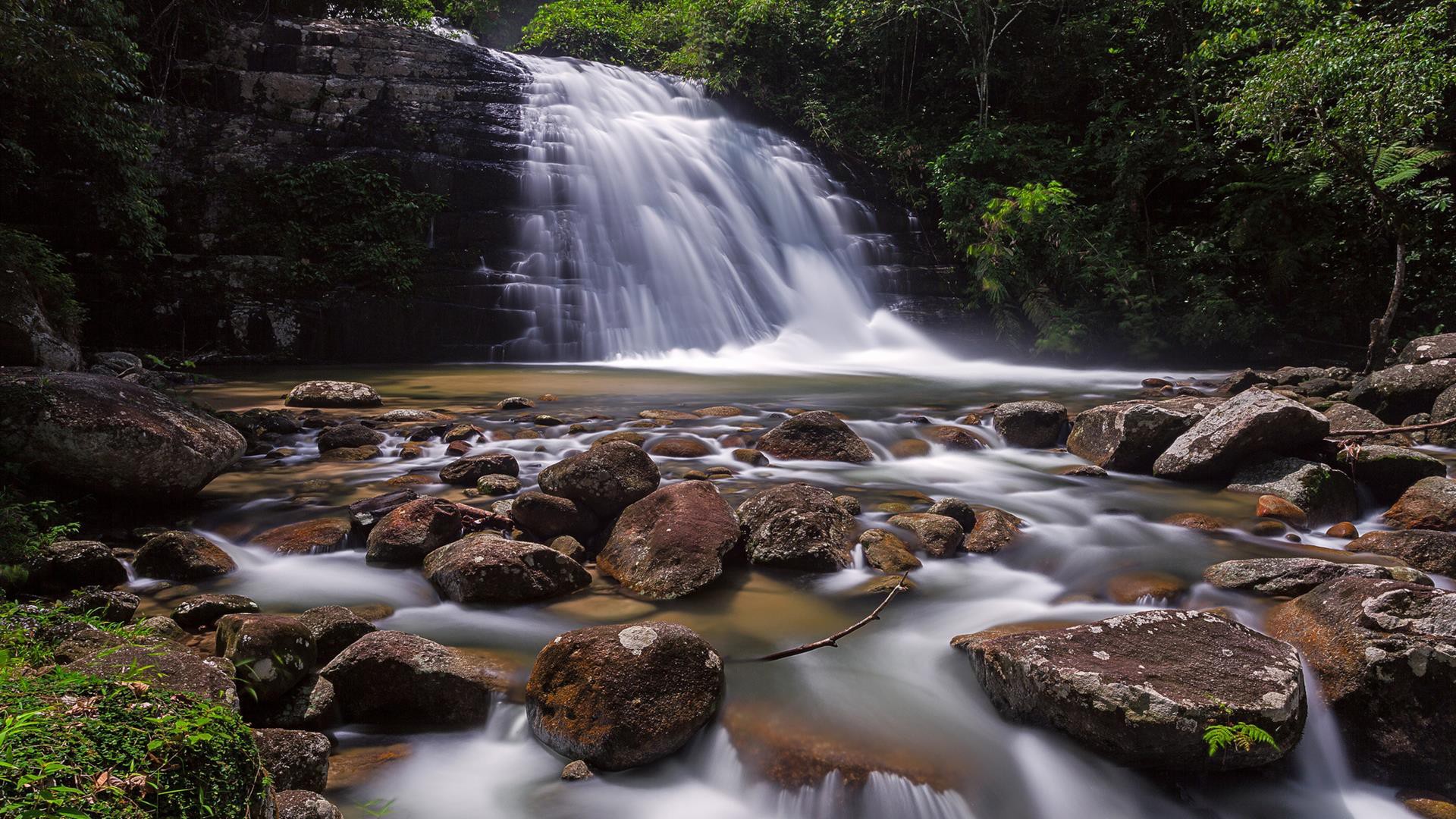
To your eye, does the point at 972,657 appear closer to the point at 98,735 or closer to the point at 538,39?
the point at 98,735

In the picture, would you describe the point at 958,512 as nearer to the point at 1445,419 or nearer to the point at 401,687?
the point at 401,687

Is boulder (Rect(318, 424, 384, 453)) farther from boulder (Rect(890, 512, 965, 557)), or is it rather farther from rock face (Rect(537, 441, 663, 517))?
boulder (Rect(890, 512, 965, 557))

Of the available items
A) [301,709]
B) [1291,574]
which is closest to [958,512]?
[1291,574]

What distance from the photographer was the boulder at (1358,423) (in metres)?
6.66

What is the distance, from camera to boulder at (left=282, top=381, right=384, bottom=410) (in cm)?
873

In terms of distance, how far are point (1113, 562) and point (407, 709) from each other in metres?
4.05

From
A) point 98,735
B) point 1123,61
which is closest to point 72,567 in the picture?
point 98,735

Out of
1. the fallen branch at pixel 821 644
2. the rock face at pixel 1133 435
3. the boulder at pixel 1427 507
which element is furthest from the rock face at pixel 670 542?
the boulder at pixel 1427 507

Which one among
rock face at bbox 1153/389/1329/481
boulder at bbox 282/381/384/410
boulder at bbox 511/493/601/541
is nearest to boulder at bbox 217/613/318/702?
boulder at bbox 511/493/601/541

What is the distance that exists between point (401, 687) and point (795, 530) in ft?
7.38

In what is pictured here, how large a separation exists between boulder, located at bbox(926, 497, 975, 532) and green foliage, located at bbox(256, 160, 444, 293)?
40.6 ft

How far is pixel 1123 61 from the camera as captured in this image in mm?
18672

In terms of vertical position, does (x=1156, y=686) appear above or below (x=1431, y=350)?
below

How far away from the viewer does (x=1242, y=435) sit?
570 cm
